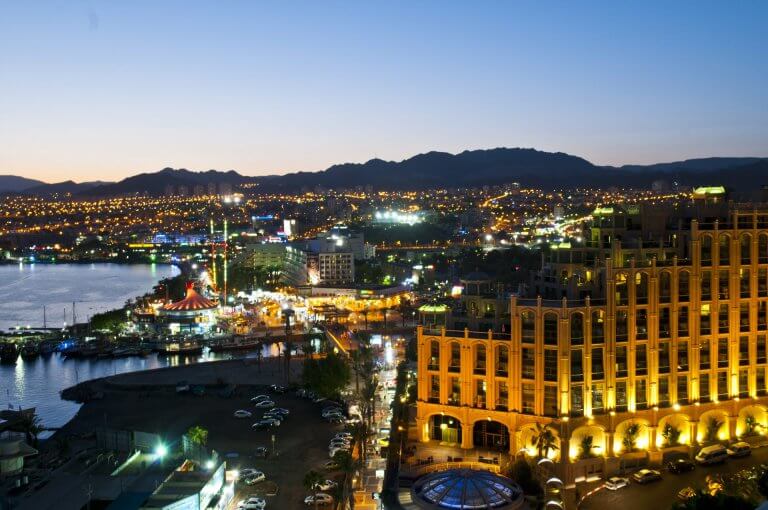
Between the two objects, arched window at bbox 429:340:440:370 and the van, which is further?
arched window at bbox 429:340:440:370

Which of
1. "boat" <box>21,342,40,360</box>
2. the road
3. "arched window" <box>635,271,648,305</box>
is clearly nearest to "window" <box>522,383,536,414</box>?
the road

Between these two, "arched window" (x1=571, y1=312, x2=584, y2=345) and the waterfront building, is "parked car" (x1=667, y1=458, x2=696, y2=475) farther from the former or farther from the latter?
the waterfront building

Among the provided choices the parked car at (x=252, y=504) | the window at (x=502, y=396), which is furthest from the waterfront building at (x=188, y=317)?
the window at (x=502, y=396)

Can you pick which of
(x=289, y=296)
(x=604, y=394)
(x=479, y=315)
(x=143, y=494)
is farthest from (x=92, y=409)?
(x=289, y=296)

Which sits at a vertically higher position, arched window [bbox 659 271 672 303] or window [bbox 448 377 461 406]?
arched window [bbox 659 271 672 303]

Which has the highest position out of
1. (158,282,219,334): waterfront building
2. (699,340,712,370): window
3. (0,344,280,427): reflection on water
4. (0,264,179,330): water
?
(699,340,712,370): window

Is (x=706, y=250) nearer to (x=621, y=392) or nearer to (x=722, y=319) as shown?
(x=722, y=319)

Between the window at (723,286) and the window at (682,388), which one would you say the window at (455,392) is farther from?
the window at (723,286)
